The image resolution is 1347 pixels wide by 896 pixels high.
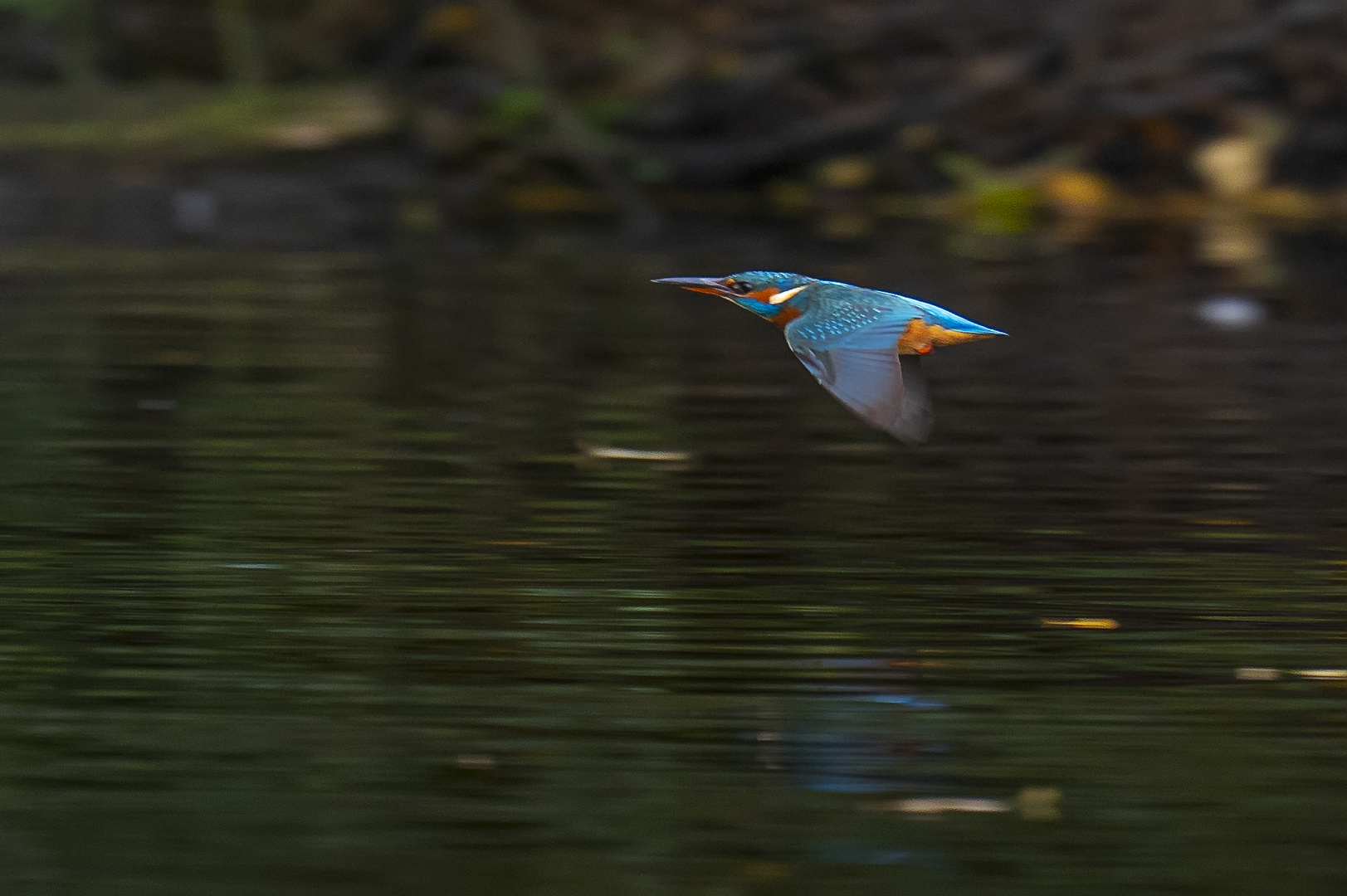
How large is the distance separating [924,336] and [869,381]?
0.55 meters

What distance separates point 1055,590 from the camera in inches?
203

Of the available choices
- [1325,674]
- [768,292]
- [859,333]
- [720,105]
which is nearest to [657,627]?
[859,333]

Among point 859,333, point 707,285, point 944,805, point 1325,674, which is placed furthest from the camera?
point 707,285

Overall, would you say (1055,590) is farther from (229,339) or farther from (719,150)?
(719,150)

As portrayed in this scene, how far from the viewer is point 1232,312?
11.6 meters

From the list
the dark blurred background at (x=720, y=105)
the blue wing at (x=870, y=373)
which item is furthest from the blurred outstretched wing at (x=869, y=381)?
the dark blurred background at (x=720, y=105)

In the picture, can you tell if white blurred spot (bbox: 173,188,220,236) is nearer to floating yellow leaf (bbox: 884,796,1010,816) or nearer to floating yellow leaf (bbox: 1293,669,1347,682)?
floating yellow leaf (bbox: 1293,669,1347,682)

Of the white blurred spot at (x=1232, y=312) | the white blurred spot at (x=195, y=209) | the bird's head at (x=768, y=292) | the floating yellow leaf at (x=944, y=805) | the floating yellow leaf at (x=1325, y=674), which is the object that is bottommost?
the floating yellow leaf at (x=944, y=805)

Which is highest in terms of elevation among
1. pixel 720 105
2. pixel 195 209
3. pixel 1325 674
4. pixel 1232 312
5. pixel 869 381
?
pixel 720 105

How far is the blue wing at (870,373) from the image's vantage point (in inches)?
186

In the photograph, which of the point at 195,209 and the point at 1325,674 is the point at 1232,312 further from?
the point at 195,209

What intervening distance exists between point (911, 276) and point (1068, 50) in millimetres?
7911

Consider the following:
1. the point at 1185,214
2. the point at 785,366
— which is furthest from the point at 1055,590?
the point at 1185,214

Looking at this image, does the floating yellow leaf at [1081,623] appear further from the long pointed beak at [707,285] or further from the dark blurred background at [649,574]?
A: the long pointed beak at [707,285]
